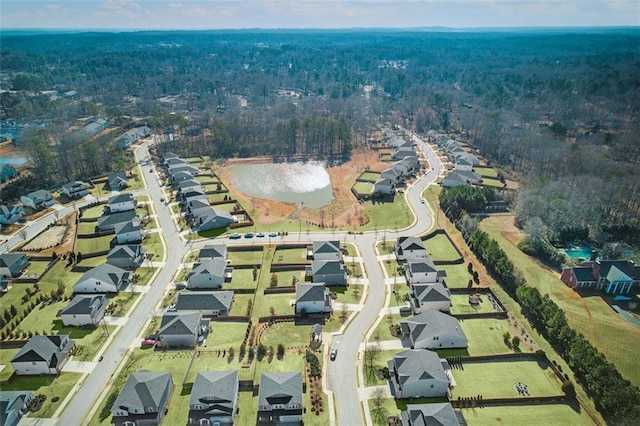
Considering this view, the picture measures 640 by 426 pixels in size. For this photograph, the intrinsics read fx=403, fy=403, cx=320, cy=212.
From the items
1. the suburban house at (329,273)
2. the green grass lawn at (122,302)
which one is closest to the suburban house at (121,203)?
the green grass lawn at (122,302)

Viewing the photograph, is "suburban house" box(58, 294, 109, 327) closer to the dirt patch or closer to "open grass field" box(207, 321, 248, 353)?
"open grass field" box(207, 321, 248, 353)

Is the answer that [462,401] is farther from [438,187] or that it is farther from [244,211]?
[438,187]

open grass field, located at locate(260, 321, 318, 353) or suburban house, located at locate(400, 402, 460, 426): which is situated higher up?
suburban house, located at locate(400, 402, 460, 426)

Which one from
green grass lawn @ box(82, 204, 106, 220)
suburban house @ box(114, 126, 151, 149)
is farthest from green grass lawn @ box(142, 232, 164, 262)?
suburban house @ box(114, 126, 151, 149)

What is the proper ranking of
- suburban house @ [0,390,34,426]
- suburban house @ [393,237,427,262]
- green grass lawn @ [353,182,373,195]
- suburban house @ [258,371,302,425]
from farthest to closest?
green grass lawn @ [353,182,373,195] < suburban house @ [393,237,427,262] < suburban house @ [258,371,302,425] < suburban house @ [0,390,34,426]

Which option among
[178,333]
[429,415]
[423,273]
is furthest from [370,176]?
[429,415]

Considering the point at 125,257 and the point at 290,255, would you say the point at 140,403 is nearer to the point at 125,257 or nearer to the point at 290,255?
the point at 125,257

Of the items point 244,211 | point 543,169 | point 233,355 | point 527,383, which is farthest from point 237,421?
point 543,169

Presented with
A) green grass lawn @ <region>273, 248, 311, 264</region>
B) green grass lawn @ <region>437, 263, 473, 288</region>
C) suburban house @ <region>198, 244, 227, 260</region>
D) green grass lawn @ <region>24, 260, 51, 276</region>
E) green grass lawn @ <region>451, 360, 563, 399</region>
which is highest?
suburban house @ <region>198, 244, 227, 260</region>
